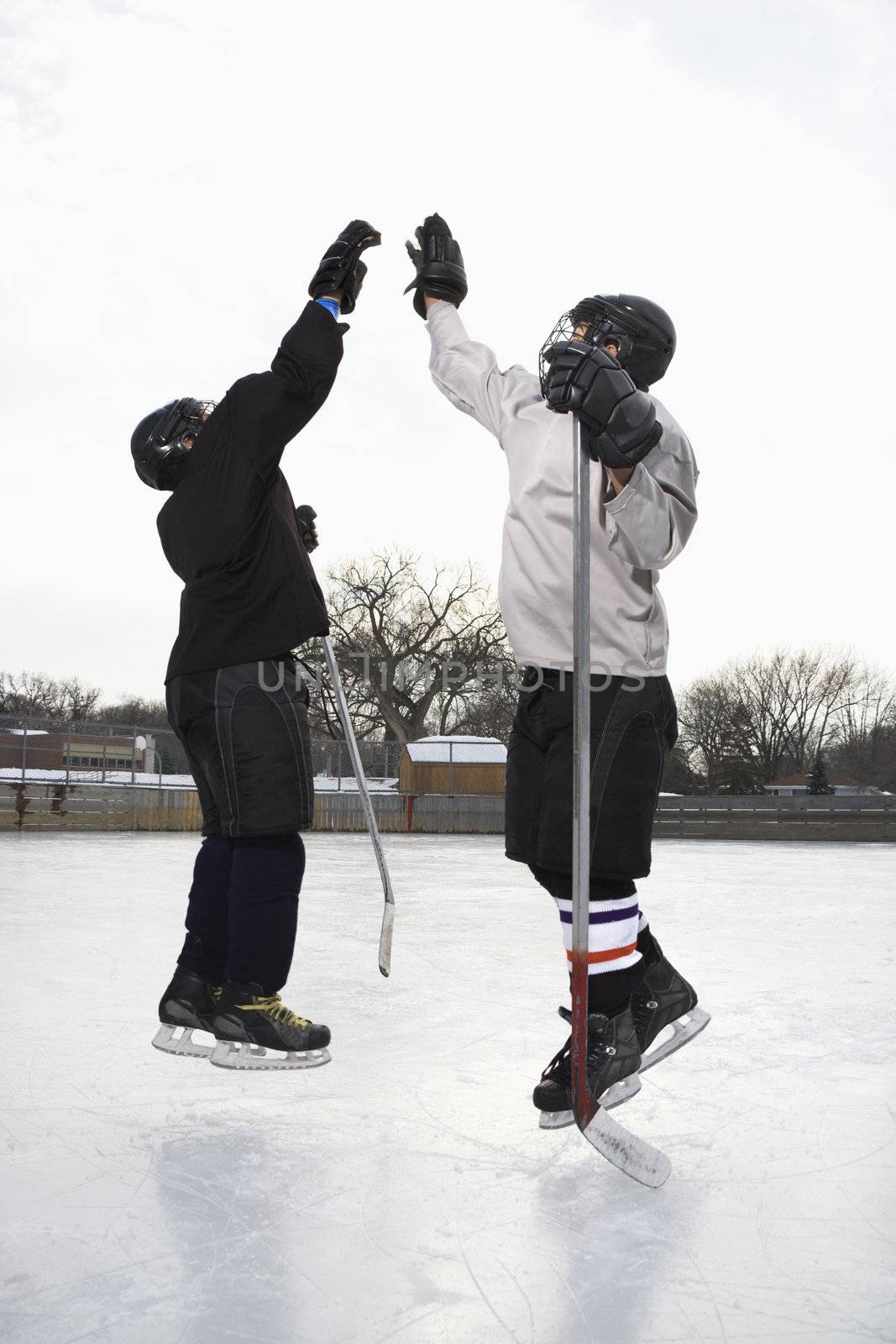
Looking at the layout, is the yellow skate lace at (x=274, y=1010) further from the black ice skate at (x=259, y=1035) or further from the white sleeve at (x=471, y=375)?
the white sleeve at (x=471, y=375)

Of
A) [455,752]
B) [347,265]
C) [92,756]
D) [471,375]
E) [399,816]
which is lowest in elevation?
[399,816]

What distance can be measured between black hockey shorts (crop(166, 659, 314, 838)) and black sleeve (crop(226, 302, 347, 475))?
531 mm

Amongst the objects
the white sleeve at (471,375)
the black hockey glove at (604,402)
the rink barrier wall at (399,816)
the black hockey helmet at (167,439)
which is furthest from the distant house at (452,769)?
the black hockey glove at (604,402)

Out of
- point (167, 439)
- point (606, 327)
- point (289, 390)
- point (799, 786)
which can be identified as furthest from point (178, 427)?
point (799, 786)

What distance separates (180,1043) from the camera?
102 inches

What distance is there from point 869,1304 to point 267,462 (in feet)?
6.79

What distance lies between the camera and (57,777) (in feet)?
52.4

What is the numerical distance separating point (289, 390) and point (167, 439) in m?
0.41

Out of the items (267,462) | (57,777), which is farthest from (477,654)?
(267,462)

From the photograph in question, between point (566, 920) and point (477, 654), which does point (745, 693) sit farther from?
point (566, 920)

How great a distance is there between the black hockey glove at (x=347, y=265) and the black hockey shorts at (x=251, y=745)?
0.93 metres

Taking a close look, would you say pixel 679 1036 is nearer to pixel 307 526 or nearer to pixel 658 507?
pixel 658 507

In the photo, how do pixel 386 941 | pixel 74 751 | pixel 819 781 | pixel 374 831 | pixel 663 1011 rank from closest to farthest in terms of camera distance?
pixel 663 1011 → pixel 386 941 → pixel 374 831 → pixel 74 751 → pixel 819 781

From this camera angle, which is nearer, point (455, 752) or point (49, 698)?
point (455, 752)
